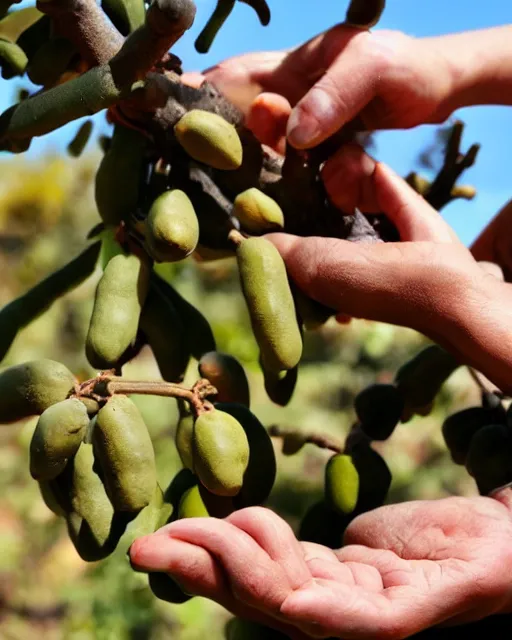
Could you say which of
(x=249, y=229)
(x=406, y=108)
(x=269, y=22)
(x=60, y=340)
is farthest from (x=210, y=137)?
(x=60, y=340)

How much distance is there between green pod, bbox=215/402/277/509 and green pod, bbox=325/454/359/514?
15cm

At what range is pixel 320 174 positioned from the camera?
1043 mm

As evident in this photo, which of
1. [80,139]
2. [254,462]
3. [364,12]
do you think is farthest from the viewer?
[80,139]

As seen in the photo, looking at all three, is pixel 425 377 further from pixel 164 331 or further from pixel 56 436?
pixel 56 436

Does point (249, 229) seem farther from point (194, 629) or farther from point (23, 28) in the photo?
point (194, 629)

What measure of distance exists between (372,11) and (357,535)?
0.66 meters

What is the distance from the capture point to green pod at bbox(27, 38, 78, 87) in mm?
914

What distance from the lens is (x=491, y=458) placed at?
100cm

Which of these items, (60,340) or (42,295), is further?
(60,340)

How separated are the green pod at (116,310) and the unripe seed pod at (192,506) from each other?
16 centimetres

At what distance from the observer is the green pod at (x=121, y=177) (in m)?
0.90

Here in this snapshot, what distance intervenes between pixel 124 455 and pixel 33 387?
0.13 metres

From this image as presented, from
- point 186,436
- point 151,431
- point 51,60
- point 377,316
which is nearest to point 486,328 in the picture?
point 377,316

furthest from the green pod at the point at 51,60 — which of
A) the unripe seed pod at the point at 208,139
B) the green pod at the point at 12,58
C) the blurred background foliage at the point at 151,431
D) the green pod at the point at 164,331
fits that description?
the blurred background foliage at the point at 151,431
